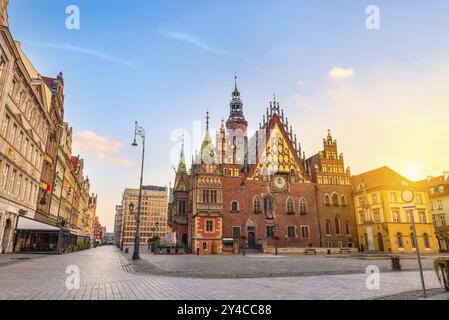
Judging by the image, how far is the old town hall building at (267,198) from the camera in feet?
151

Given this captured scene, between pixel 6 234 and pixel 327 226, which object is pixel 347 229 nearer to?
pixel 327 226

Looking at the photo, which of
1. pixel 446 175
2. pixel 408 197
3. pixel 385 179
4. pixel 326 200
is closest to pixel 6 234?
pixel 408 197

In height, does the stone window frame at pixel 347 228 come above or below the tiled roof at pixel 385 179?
below

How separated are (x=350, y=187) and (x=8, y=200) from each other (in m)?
49.8

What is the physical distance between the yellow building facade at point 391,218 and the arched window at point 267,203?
14309 millimetres

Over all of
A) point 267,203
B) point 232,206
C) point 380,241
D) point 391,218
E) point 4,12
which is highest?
point 4,12

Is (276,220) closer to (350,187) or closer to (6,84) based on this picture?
(350,187)

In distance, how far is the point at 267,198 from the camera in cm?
4909

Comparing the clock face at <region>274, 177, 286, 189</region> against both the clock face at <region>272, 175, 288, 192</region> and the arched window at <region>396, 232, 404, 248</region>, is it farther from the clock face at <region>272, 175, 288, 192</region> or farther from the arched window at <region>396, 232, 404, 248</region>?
the arched window at <region>396, 232, 404, 248</region>

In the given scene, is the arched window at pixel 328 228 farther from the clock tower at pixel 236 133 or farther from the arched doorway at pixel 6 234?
the arched doorway at pixel 6 234

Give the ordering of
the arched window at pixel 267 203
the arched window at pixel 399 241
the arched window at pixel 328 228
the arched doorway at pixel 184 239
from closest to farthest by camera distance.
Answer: the arched window at pixel 399 241, the arched window at pixel 267 203, the arched window at pixel 328 228, the arched doorway at pixel 184 239

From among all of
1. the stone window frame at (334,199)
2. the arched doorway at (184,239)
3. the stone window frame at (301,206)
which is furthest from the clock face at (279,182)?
the arched doorway at (184,239)

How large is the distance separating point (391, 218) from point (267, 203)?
19.5 meters
